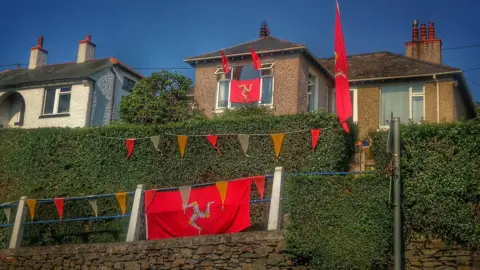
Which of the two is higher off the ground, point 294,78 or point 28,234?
point 294,78

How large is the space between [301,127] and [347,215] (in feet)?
15.6

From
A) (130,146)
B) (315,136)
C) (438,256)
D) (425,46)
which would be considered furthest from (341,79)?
(425,46)

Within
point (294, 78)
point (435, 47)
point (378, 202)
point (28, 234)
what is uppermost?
point (435, 47)

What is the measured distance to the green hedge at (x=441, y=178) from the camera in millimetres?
11055

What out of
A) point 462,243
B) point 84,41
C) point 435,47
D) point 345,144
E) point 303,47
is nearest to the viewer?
point 462,243

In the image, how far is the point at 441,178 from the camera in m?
11.5

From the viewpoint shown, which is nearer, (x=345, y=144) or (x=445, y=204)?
(x=445, y=204)

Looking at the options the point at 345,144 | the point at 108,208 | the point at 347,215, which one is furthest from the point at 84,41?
the point at 347,215

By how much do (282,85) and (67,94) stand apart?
10588 millimetres

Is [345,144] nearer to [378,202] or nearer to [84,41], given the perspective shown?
[378,202]

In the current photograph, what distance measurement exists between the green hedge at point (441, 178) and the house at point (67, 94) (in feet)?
54.7

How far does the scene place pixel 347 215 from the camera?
1155 centimetres

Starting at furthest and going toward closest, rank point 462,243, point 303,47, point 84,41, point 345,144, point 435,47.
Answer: point 84,41 < point 435,47 < point 303,47 < point 345,144 < point 462,243

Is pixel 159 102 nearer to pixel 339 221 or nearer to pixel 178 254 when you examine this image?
pixel 178 254
